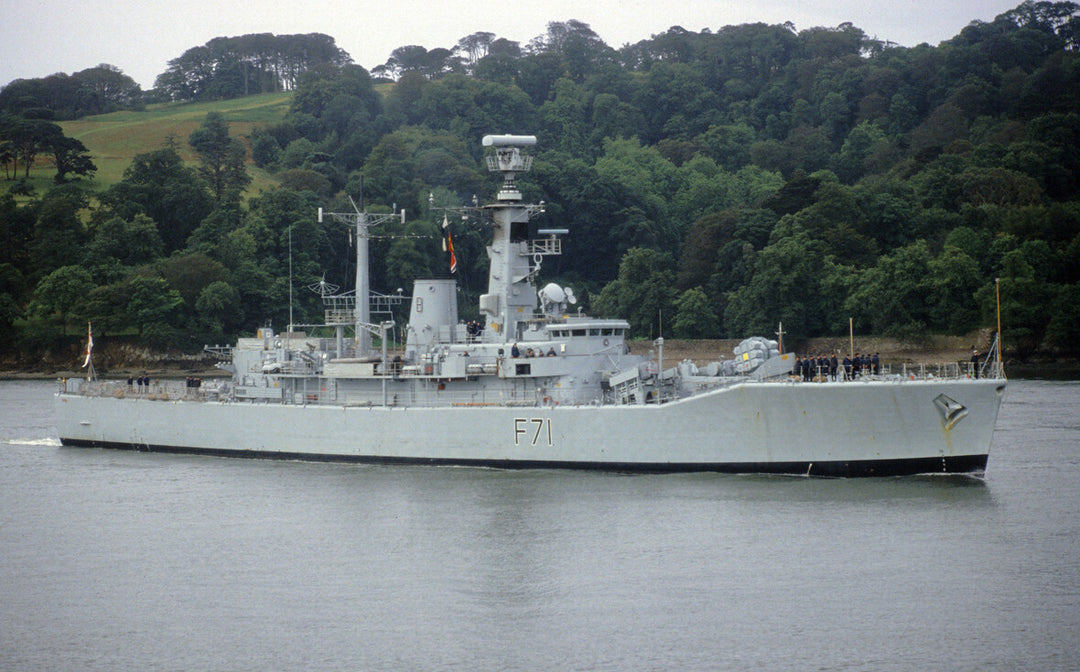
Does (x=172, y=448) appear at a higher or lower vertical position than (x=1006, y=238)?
lower

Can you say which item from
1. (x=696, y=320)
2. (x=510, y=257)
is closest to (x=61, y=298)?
(x=696, y=320)

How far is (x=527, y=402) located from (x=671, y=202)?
6600 centimetres

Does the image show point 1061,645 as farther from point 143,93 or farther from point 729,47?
point 143,93

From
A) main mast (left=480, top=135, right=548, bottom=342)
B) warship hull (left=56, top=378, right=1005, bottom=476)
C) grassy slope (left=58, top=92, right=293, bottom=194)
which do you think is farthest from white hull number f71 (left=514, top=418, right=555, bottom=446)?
grassy slope (left=58, top=92, right=293, bottom=194)

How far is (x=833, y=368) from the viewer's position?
27984 millimetres

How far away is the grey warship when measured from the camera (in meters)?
26.6

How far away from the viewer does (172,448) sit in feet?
→ 121

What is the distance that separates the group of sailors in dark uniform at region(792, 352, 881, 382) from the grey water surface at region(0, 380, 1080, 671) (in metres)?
2.51

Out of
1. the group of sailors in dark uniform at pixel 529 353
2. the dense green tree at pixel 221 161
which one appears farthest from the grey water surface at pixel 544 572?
the dense green tree at pixel 221 161

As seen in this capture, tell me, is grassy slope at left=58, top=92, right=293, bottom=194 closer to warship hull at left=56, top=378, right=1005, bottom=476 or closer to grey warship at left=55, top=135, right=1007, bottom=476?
grey warship at left=55, top=135, right=1007, bottom=476

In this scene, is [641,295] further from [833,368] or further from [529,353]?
[833,368]

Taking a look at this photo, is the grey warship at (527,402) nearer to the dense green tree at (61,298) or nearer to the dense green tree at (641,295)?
the dense green tree at (641,295)

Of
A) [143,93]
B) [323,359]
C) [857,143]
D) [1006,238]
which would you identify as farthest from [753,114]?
[323,359]

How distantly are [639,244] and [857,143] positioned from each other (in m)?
31.1
